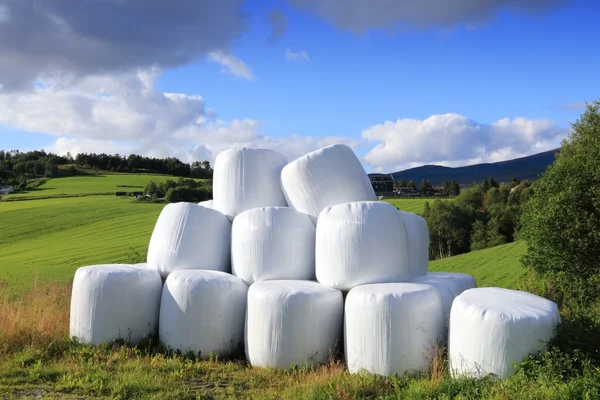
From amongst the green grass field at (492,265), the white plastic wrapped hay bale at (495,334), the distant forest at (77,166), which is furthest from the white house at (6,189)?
the white plastic wrapped hay bale at (495,334)

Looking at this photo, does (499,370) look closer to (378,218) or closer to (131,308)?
(378,218)

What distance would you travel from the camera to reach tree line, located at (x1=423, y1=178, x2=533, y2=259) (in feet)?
160

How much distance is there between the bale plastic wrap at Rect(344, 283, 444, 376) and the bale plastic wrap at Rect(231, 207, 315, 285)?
1.28 meters

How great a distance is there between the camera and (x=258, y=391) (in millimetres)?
5586

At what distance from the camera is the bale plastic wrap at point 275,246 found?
23.2 feet

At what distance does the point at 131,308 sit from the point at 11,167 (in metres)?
65.3

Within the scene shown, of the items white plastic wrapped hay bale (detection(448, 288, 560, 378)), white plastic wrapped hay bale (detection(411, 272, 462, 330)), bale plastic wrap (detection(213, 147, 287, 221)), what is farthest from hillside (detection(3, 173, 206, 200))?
white plastic wrapped hay bale (detection(448, 288, 560, 378))

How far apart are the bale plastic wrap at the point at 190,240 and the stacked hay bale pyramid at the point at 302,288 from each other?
0.05ft

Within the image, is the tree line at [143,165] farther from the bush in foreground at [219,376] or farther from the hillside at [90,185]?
the bush in foreground at [219,376]

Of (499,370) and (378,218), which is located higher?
(378,218)

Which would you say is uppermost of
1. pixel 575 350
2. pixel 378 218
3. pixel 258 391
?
pixel 378 218

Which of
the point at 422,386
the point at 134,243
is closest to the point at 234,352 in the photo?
the point at 422,386

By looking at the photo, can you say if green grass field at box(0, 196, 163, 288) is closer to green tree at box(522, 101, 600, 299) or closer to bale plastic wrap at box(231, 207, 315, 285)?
green tree at box(522, 101, 600, 299)

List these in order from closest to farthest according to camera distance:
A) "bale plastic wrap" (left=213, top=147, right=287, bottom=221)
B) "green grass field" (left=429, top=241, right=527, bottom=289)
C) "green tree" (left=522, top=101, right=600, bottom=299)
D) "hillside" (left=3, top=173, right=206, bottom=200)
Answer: "bale plastic wrap" (left=213, top=147, right=287, bottom=221) < "green tree" (left=522, top=101, right=600, bottom=299) < "green grass field" (left=429, top=241, right=527, bottom=289) < "hillside" (left=3, top=173, right=206, bottom=200)
